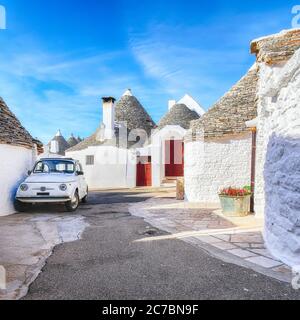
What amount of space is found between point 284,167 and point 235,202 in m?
3.68

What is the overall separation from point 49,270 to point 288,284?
3205 mm

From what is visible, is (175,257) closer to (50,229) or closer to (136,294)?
(136,294)

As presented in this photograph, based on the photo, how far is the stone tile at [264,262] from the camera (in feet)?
14.7

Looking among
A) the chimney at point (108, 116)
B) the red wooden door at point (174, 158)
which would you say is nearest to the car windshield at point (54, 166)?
the chimney at point (108, 116)

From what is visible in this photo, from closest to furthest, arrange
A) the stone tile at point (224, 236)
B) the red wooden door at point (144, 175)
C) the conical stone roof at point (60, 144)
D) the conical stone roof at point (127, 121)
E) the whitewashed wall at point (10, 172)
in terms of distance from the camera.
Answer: the stone tile at point (224, 236) < the whitewashed wall at point (10, 172) < the red wooden door at point (144, 175) < the conical stone roof at point (127, 121) < the conical stone roof at point (60, 144)

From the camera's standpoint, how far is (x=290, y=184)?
4.72 m

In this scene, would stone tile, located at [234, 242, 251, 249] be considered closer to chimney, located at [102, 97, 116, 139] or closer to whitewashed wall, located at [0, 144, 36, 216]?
whitewashed wall, located at [0, 144, 36, 216]

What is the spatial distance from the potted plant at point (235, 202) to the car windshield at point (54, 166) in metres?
5.47

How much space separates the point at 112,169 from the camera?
845 inches

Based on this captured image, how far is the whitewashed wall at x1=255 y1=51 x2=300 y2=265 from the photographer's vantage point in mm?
4551

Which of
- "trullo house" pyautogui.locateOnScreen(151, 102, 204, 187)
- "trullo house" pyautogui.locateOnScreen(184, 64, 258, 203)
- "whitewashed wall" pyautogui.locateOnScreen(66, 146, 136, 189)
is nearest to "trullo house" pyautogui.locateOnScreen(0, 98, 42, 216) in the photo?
"trullo house" pyautogui.locateOnScreen(184, 64, 258, 203)

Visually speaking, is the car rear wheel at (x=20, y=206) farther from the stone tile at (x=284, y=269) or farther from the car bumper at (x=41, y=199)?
the stone tile at (x=284, y=269)

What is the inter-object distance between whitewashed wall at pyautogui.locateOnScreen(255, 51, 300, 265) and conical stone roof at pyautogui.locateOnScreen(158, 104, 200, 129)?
16365 millimetres
